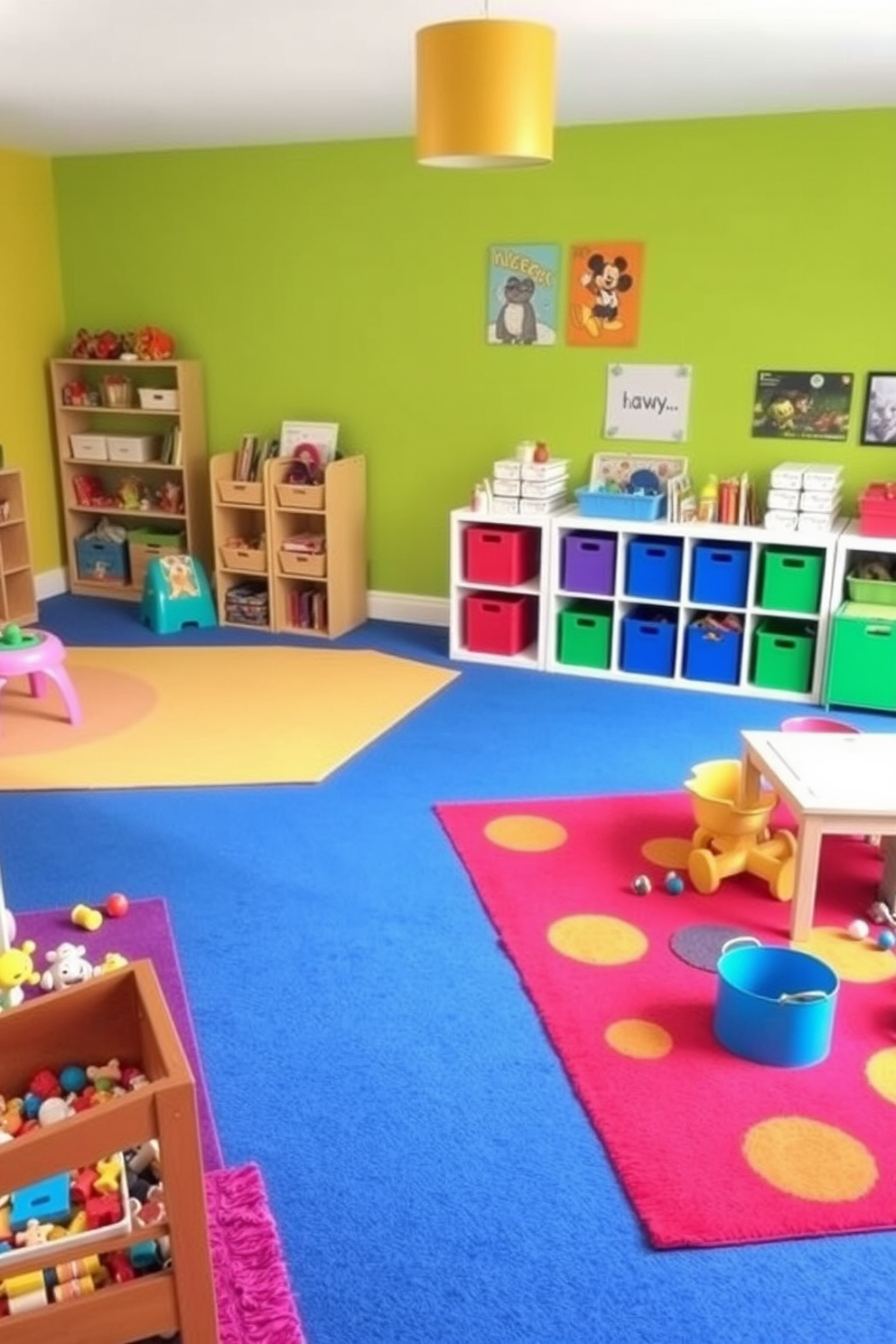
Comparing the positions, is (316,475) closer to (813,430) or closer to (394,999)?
(813,430)

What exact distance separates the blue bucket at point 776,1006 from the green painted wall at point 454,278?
2.83 m

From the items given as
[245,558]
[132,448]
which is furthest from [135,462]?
[245,558]

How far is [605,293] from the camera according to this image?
4.89 m

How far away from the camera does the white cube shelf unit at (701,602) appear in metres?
4.47

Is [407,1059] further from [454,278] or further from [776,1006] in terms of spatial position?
[454,278]

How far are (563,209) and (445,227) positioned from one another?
56cm

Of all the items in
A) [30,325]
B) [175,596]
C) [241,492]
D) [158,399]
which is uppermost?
[30,325]

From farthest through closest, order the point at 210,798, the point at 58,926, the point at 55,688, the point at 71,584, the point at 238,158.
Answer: the point at 71,584, the point at 238,158, the point at 55,688, the point at 210,798, the point at 58,926

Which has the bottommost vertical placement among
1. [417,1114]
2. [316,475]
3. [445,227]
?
[417,1114]

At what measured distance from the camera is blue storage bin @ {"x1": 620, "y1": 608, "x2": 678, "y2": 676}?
4.73 meters

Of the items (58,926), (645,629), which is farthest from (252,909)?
(645,629)

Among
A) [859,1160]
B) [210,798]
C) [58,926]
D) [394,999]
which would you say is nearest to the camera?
[859,1160]

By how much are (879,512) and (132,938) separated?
315 centimetres

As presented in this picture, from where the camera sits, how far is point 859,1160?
2074mm
